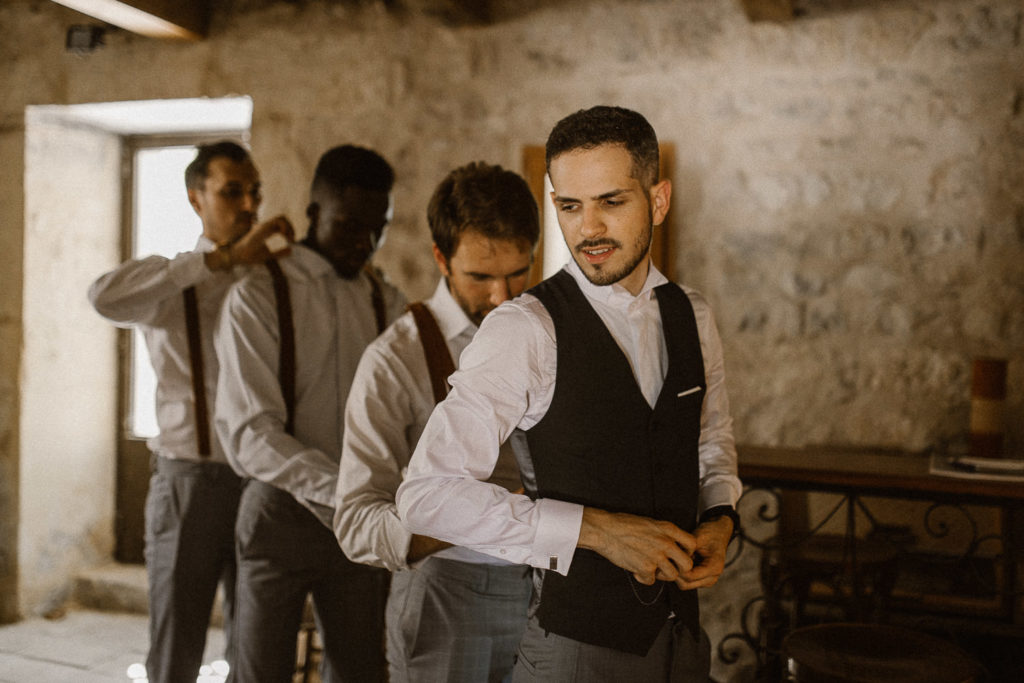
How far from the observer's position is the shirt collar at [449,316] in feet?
5.39

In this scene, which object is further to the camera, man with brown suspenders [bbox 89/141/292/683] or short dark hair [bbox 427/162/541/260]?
man with brown suspenders [bbox 89/141/292/683]

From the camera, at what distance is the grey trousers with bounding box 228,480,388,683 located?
2.01 meters

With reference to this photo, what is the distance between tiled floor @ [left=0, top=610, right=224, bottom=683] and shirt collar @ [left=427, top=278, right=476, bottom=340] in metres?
2.50

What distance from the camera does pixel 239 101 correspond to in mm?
3988

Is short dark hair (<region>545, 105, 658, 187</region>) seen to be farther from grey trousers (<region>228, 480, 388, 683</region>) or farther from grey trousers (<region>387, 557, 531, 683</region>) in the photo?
grey trousers (<region>228, 480, 388, 683</region>)

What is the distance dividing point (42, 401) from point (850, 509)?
11.8ft

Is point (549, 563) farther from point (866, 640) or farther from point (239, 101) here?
point (239, 101)

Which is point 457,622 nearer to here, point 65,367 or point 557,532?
point 557,532

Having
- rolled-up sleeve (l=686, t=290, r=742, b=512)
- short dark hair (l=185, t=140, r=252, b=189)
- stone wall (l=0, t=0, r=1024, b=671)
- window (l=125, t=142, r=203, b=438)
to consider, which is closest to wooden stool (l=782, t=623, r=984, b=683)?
rolled-up sleeve (l=686, t=290, r=742, b=512)

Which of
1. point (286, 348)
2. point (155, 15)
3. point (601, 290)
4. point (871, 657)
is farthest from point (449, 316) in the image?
point (155, 15)

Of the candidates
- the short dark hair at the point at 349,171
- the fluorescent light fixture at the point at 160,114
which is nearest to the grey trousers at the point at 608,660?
the short dark hair at the point at 349,171

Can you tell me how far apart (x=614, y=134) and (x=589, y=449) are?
44 centimetres

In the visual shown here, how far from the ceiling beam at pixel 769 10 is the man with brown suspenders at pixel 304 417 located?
5.44 feet

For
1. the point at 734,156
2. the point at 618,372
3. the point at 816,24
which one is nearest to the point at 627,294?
the point at 618,372
